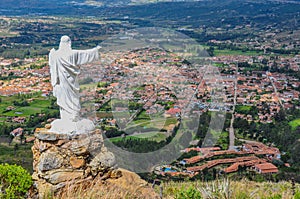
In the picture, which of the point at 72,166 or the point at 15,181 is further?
the point at 72,166

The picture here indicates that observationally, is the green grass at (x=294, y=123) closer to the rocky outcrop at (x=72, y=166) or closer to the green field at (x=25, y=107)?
the green field at (x=25, y=107)

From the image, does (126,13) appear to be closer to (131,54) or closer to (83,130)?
(131,54)

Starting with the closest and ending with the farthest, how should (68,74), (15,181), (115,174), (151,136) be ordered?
1. (15,181)
2. (68,74)
3. (115,174)
4. (151,136)

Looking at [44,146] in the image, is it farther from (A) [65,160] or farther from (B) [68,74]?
(B) [68,74]

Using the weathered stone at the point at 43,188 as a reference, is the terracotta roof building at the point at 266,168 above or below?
below

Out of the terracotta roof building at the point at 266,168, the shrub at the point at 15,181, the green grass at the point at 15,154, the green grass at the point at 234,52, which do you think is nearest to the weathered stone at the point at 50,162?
the shrub at the point at 15,181

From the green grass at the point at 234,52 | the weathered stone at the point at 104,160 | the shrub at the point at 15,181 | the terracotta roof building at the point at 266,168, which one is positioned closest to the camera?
the shrub at the point at 15,181

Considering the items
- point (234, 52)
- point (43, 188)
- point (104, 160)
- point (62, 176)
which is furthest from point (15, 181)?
point (234, 52)
